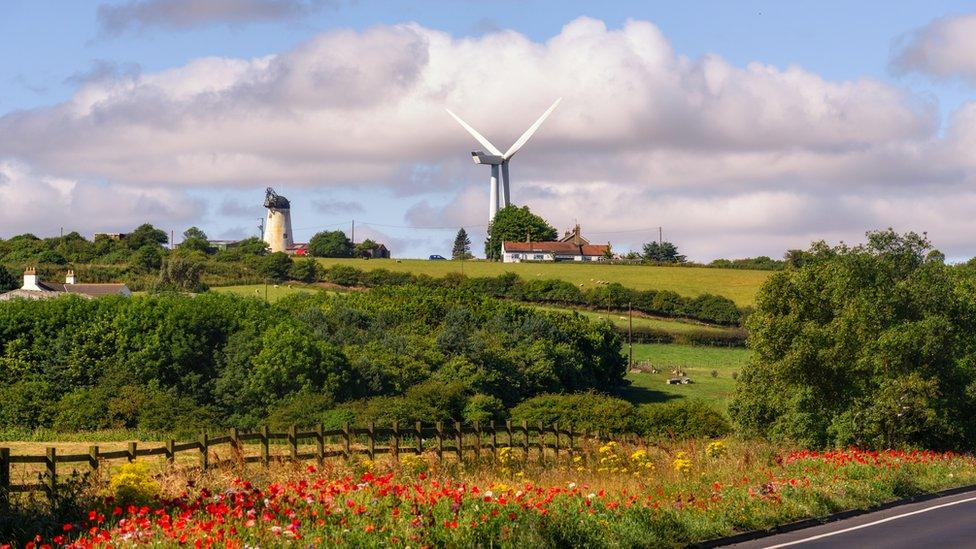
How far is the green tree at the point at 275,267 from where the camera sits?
14450cm

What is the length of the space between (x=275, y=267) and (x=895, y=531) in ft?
422

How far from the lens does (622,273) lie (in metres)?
143

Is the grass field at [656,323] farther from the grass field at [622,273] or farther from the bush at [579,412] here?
the bush at [579,412]

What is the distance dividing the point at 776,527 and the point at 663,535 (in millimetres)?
3693

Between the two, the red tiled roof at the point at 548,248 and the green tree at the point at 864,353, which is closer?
the green tree at the point at 864,353

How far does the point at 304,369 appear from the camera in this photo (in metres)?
72.0

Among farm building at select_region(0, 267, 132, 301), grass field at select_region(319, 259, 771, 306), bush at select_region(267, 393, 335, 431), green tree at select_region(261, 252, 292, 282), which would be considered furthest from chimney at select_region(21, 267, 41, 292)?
bush at select_region(267, 393, 335, 431)

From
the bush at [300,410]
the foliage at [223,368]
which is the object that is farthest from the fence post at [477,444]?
the bush at [300,410]

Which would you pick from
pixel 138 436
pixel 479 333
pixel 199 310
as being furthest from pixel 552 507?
pixel 479 333

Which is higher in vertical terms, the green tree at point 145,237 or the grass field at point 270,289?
the green tree at point 145,237

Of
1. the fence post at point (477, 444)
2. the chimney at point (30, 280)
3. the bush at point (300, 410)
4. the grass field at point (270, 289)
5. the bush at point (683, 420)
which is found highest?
the chimney at point (30, 280)

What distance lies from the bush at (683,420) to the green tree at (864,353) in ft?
20.4

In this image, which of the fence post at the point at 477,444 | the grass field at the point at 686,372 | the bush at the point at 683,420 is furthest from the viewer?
the grass field at the point at 686,372

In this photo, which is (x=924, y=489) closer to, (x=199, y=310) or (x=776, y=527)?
(x=776, y=527)
